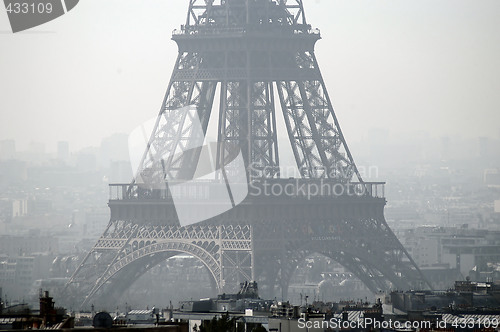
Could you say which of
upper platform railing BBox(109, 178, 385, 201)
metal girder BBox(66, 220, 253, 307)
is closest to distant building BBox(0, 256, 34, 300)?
metal girder BBox(66, 220, 253, 307)

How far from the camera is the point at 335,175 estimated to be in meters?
74.1

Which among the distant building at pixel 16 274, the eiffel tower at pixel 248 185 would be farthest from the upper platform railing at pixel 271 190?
the distant building at pixel 16 274

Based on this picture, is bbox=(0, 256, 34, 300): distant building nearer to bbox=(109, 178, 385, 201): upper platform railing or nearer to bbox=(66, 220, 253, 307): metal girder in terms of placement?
bbox=(66, 220, 253, 307): metal girder

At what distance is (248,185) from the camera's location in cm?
7256

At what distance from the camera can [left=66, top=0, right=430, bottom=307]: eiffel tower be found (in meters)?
70.8

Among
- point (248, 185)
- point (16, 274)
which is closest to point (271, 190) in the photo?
point (248, 185)

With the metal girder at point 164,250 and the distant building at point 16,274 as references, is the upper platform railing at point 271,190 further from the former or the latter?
the distant building at point 16,274

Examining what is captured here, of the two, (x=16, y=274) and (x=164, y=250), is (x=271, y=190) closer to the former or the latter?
(x=164, y=250)

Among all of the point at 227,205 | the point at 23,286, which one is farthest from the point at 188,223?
the point at 23,286

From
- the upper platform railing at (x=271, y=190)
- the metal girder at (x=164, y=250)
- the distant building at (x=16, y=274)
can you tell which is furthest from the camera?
the distant building at (x=16, y=274)

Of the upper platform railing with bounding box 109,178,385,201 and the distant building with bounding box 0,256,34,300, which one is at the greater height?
the upper platform railing with bounding box 109,178,385,201

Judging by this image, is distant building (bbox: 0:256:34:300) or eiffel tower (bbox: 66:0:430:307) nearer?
eiffel tower (bbox: 66:0:430:307)

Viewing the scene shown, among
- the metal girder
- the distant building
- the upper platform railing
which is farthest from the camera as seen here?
the distant building

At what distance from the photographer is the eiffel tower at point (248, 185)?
70.8m
